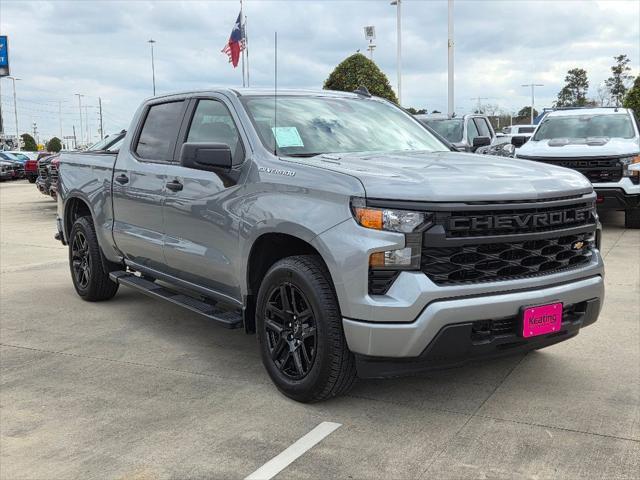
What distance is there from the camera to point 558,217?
3652mm

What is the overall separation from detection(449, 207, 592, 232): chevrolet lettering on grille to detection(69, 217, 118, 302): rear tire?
3.94 m

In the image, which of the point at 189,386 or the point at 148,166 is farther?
the point at 148,166

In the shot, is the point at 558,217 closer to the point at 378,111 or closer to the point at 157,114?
the point at 378,111

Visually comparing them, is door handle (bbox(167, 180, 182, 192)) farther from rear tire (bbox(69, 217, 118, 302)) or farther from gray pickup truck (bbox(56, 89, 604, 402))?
rear tire (bbox(69, 217, 118, 302))

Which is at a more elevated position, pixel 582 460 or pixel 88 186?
pixel 88 186

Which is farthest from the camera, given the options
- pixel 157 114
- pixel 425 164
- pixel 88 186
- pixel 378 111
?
pixel 88 186

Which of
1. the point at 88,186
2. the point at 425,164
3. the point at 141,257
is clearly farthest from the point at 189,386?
the point at 88,186

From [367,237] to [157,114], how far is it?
Result: 113 inches

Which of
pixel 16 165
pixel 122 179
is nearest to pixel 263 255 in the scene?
pixel 122 179

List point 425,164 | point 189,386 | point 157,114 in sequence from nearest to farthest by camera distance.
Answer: point 425,164 → point 189,386 → point 157,114

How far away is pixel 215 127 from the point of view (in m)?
4.70

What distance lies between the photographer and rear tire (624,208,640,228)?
408 inches

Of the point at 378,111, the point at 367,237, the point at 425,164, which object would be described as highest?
the point at 378,111

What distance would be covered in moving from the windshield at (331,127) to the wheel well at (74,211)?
2841mm
